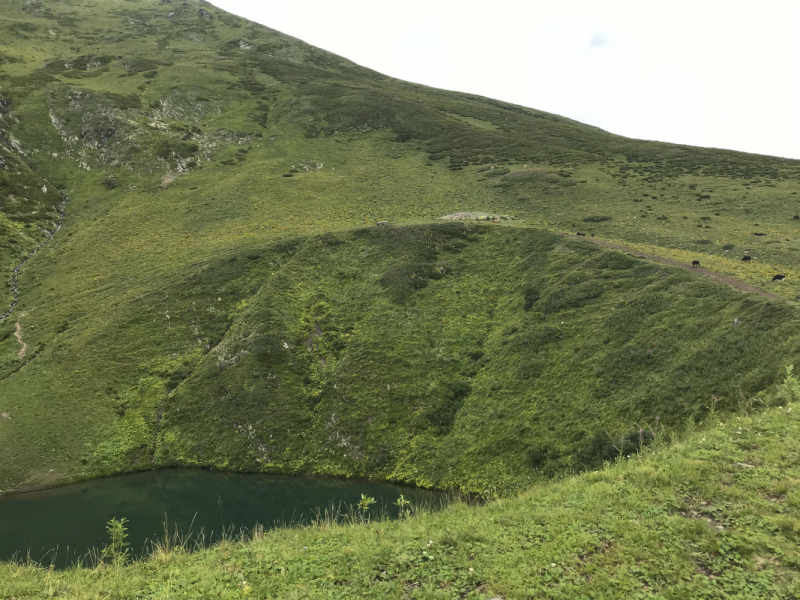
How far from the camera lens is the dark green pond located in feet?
99.9

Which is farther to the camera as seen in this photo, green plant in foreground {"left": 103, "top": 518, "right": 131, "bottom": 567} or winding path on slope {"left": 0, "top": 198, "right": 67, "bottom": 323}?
winding path on slope {"left": 0, "top": 198, "right": 67, "bottom": 323}

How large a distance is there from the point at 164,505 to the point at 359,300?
31.3 metres

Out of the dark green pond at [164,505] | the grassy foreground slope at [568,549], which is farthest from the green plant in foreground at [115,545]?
the dark green pond at [164,505]

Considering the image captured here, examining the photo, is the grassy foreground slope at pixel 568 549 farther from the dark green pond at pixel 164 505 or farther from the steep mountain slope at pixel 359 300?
the dark green pond at pixel 164 505

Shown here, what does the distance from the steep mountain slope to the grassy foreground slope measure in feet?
39.5

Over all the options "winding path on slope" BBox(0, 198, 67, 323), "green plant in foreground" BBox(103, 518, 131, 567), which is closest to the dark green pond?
"green plant in foreground" BBox(103, 518, 131, 567)

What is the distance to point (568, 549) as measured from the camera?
12.4m

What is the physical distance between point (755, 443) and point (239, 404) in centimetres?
4389

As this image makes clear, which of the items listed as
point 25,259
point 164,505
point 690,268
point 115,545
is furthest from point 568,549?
point 25,259

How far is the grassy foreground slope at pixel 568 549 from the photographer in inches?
425

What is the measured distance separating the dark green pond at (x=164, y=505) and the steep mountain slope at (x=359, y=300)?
224cm

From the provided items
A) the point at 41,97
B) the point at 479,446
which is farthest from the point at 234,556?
the point at 41,97

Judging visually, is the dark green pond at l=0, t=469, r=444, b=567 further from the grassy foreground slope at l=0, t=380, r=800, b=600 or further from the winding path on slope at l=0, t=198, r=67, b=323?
the winding path on slope at l=0, t=198, r=67, b=323

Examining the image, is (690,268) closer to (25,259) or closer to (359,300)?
(359,300)
